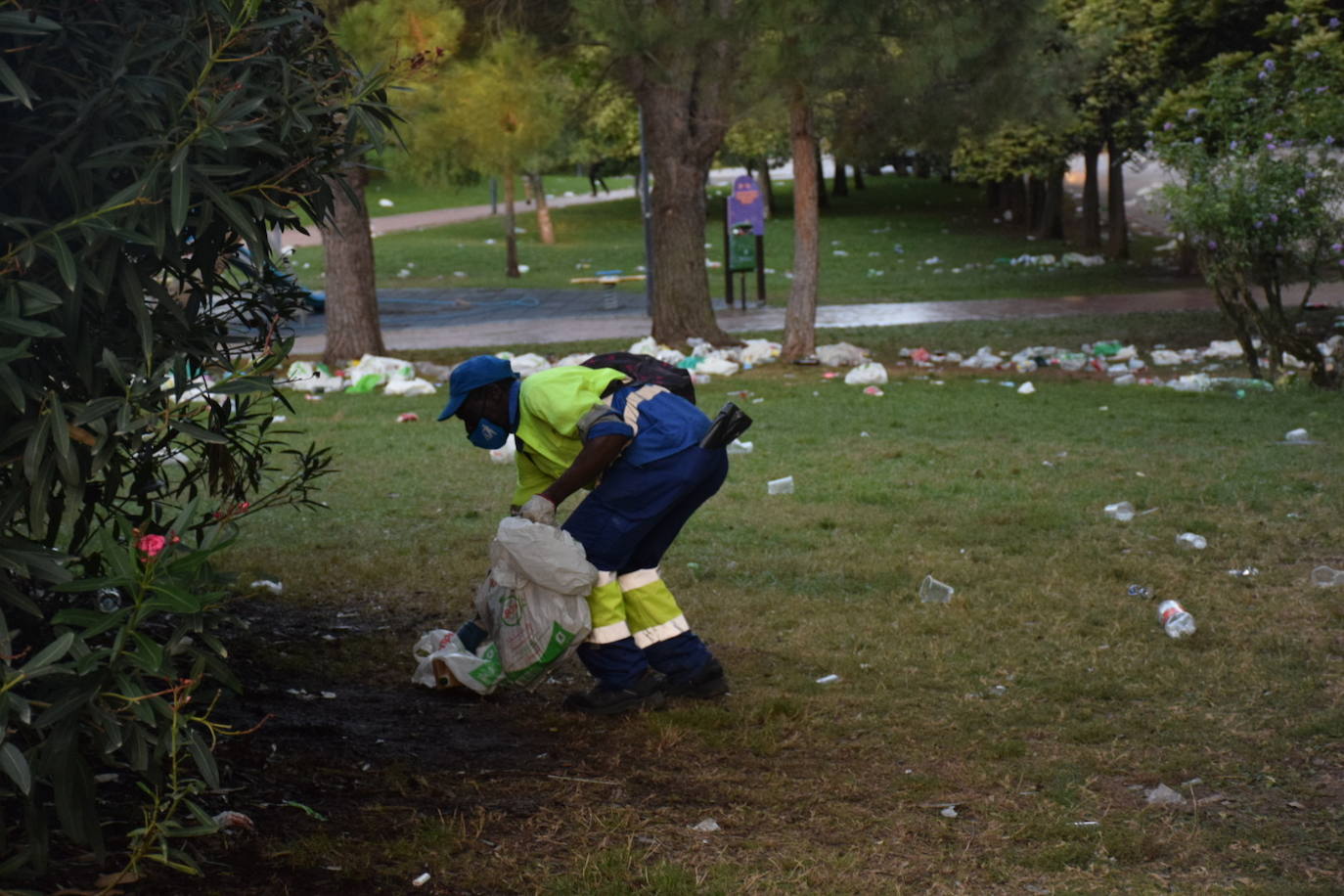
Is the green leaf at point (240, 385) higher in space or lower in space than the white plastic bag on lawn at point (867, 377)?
higher

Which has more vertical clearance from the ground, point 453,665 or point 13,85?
point 13,85

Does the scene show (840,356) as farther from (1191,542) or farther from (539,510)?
(539,510)

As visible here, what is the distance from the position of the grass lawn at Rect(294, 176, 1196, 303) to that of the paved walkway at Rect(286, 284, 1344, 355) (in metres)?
1.55

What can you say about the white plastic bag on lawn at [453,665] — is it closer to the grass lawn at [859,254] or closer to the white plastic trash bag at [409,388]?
the white plastic trash bag at [409,388]

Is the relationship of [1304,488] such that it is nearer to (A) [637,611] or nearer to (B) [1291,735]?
(B) [1291,735]

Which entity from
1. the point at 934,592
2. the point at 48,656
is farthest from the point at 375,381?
the point at 48,656

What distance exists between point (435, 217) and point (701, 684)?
4158 cm

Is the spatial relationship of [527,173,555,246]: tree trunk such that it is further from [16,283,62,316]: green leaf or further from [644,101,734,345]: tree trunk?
[16,283,62,316]: green leaf

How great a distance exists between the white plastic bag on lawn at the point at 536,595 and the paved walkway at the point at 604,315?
13.5m

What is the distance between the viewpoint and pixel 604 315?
22266 mm

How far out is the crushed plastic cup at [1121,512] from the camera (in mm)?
7770

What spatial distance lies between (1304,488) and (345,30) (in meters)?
7.92

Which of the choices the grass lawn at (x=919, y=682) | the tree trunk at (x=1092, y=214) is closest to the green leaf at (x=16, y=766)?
the grass lawn at (x=919, y=682)

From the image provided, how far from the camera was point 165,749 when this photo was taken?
9.67 feet
